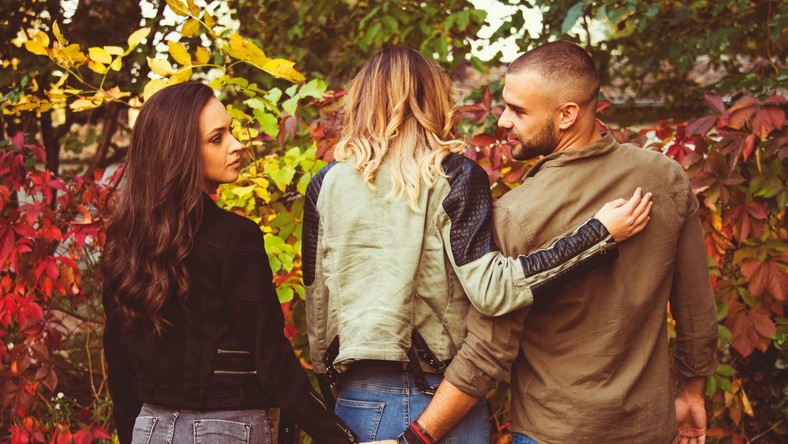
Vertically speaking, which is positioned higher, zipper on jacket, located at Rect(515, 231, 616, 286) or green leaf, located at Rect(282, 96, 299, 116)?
green leaf, located at Rect(282, 96, 299, 116)

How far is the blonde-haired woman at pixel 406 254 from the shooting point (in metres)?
1.95

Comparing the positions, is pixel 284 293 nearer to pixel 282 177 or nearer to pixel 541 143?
pixel 282 177

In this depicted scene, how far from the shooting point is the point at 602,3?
4.55m

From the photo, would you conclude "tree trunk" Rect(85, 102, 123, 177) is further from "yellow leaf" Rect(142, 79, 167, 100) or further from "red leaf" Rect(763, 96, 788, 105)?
"red leaf" Rect(763, 96, 788, 105)

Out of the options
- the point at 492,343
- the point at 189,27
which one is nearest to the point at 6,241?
the point at 189,27

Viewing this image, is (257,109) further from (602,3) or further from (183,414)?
(602,3)

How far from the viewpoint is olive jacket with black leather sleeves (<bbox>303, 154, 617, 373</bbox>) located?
76.7 inches

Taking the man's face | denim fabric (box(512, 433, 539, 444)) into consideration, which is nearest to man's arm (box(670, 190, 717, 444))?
the man's face

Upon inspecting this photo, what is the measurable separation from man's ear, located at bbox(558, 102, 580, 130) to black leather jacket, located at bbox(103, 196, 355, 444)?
91 centimetres

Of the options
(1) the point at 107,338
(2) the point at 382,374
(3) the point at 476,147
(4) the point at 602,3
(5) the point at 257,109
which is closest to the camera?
(2) the point at 382,374

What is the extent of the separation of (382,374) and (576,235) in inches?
25.6

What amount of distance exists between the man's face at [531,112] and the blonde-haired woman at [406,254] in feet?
0.54

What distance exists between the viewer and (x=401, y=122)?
84.3 inches

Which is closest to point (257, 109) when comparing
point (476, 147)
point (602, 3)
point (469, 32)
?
point (476, 147)
